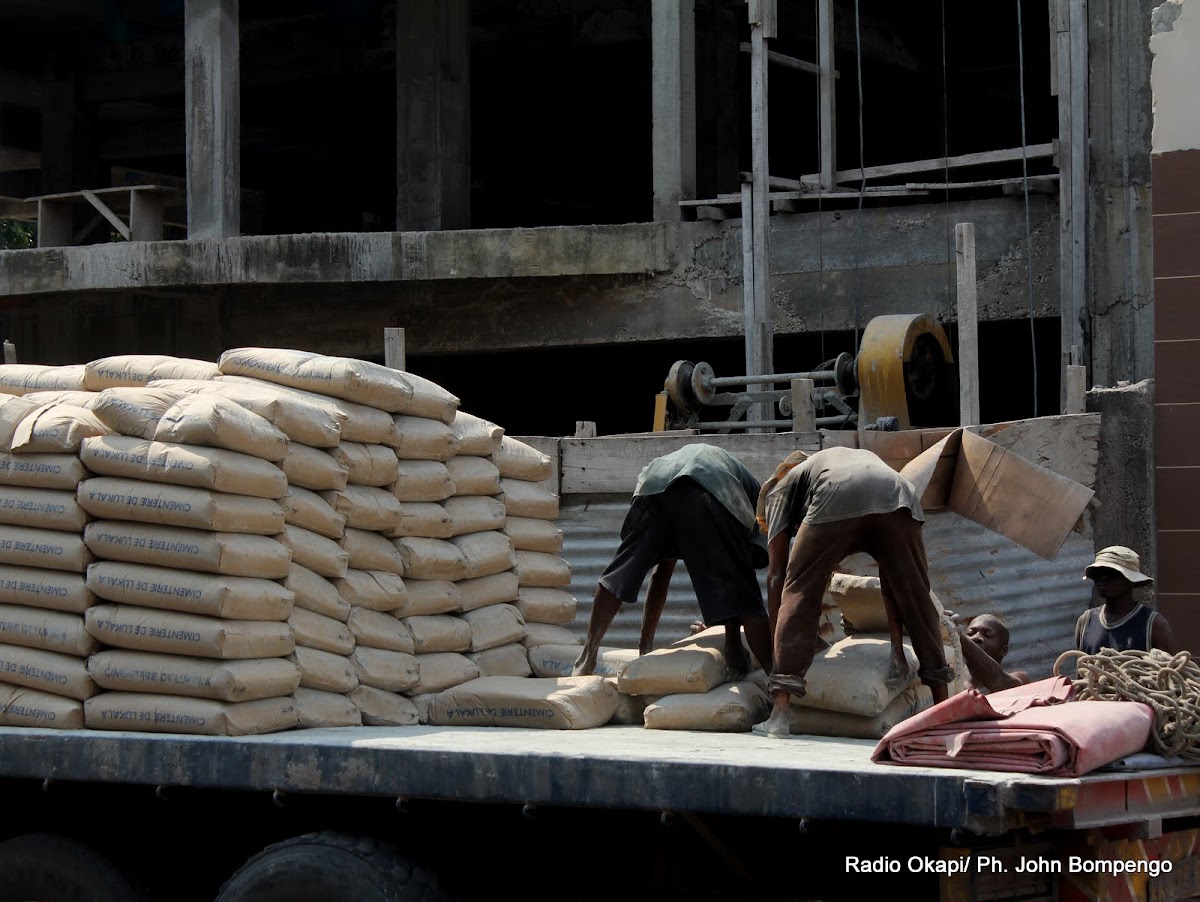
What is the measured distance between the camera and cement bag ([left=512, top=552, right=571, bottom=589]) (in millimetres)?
6480

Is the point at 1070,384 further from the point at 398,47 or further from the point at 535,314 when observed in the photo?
the point at 398,47

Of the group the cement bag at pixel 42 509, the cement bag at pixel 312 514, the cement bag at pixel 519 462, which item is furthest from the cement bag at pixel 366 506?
the cement bag at pixel 519 462

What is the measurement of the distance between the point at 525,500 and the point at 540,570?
0.29m

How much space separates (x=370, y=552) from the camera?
18.2ft

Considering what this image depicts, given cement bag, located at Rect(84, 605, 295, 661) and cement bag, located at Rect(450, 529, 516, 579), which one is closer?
cement bag, located at Rect(84, 605, 295, 661)

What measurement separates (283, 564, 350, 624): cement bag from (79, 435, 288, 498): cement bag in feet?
0.91

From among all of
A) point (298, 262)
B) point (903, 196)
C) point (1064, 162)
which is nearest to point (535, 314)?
point (298, 262)

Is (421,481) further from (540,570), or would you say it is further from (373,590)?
(540,570)

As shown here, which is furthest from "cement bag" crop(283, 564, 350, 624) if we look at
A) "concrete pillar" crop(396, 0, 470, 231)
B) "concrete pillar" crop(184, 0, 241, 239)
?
"concrete pillar" crop(396, 0, 470, 231)

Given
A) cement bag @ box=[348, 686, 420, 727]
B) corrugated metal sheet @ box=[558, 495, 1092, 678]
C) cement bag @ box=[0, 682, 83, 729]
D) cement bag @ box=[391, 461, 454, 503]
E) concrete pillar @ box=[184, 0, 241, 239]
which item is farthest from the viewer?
Answer: concrete pillar @ box=[184, 0, 241, 239]

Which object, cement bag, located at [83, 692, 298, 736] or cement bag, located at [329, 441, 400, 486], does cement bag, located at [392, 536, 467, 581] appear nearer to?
cement bag, located at [329, 441, 400, 486]

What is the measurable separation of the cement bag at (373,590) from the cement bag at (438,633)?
0.29 ft

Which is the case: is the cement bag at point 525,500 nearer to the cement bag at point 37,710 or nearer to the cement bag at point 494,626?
the cement bag at point 494,626

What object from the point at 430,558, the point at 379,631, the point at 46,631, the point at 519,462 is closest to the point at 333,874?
the point at 379,631
